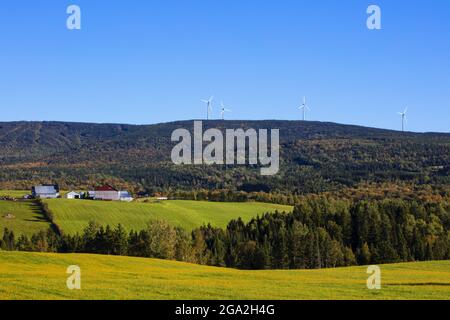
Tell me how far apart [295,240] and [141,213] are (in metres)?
52.2

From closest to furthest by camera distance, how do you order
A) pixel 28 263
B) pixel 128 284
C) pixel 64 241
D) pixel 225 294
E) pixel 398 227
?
pixel 225 294, pixel 128 284, pixel 28 263, pixel 64 241, pixel 398 227

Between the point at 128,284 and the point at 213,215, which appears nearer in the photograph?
the point at 128,284

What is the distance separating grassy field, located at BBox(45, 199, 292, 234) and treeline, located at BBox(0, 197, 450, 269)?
56.2 feet

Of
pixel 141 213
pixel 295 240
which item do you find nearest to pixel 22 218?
pixel 141 213

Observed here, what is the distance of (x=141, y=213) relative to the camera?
148875mm

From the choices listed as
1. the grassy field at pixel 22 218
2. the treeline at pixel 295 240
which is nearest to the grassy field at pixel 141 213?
the grassy field at pixel 22 218

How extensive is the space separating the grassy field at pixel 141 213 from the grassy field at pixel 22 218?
347 centimetres

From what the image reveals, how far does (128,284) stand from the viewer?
3766 cm

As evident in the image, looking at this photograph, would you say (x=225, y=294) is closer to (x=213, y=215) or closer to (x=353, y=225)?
(x=353, y=225)

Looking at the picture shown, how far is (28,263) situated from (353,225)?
80.7 metres

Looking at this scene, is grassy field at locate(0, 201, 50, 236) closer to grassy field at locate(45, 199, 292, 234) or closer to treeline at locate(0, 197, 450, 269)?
grassy field at locate(45, 199, 292, 234)
